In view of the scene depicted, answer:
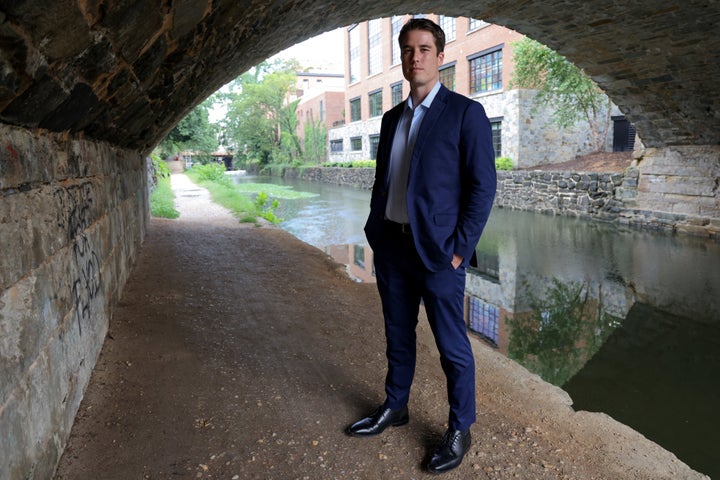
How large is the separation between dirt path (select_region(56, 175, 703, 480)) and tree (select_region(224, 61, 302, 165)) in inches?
1552

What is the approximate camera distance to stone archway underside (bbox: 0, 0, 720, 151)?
1683mm

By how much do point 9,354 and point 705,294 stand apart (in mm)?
7456

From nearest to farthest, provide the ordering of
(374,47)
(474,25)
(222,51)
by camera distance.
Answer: (222,51) → (474,25) → (374,47)

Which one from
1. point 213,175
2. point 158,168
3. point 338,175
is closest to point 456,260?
point 158,168

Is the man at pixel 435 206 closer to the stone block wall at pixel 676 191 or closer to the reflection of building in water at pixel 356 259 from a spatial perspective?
the reflection of building in water at pixel 356 259

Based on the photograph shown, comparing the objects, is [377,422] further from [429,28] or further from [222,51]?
[222,51]

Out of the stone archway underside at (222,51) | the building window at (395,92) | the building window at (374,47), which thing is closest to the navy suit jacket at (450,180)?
the stone archway underside at (222,51)

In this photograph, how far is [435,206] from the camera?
Result: 2.31 m

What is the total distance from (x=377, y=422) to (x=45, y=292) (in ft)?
5.53

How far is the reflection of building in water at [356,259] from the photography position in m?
7.39

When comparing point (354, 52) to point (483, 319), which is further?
point (354, 52)

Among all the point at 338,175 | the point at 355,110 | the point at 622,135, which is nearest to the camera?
the point at 622,135

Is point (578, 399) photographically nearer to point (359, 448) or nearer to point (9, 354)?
point (359, 448)

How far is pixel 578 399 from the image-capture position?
12.7 feet
